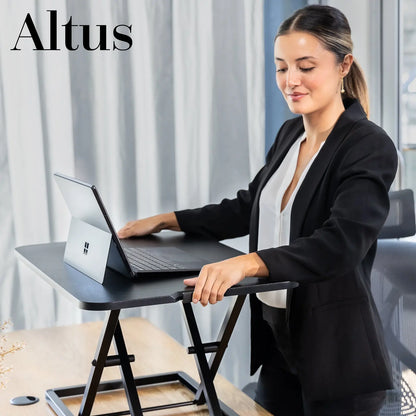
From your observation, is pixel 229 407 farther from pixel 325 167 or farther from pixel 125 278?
pixel 325 167

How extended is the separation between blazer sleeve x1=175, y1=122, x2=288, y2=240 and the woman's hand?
22.9 inches

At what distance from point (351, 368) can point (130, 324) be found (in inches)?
31.8

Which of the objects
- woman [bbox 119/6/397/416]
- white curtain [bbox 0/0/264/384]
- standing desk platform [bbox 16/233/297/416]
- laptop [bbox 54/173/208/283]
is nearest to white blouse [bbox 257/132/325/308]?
woman [bbox 119/6/397/416]

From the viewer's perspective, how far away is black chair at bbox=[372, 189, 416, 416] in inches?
76.0

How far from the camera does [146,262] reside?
1476 millimetres

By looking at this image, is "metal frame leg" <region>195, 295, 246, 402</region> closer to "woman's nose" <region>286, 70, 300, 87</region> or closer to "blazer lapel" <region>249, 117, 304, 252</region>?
"blazer lapel" <region>249, 117, 304, 252</region>

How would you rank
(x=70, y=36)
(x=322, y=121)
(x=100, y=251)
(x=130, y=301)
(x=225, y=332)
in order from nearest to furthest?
(x=130, y=301) < (x=100, y=251) < (x=225, y=332) < (x=322, y=121) < (x=70, y=36)

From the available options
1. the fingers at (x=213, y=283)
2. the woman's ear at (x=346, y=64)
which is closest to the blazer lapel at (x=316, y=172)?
the woman's ear at (x=346, y=64)

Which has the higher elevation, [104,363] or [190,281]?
[190,281]

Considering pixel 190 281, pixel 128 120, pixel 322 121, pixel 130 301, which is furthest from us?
pixel 128 120

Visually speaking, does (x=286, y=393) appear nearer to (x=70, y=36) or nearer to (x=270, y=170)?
(x=270, y=170)

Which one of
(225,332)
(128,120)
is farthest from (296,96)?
(128,120)

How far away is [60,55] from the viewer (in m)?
2.60

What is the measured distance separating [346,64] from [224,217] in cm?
51
